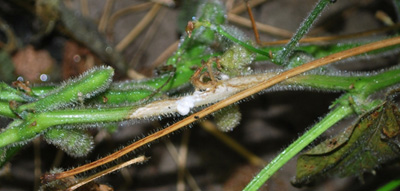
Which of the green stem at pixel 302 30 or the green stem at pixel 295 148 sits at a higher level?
the green stem at pixel 302 30

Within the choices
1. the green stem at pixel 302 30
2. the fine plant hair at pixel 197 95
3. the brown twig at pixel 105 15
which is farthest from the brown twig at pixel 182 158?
the green stem at pixel 302 30

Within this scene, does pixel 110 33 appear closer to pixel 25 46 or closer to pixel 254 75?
pixel 25 46

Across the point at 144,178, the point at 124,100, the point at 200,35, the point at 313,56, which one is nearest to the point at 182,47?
the point at 200,35

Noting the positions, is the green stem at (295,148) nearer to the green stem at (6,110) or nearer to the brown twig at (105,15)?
the green stem at (6,110)

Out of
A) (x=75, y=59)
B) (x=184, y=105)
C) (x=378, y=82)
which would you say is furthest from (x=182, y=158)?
(x=378, y=82)

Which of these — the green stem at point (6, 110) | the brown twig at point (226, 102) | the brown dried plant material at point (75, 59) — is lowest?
the brown twig at point (226, 102)

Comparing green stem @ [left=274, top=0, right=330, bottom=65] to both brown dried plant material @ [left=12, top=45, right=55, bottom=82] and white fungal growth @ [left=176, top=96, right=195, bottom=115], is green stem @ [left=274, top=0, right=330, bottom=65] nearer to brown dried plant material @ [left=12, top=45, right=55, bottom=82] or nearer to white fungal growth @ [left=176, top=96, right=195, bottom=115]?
white fungal growth @ [left=176, top=96, right=195, bottom=115]
